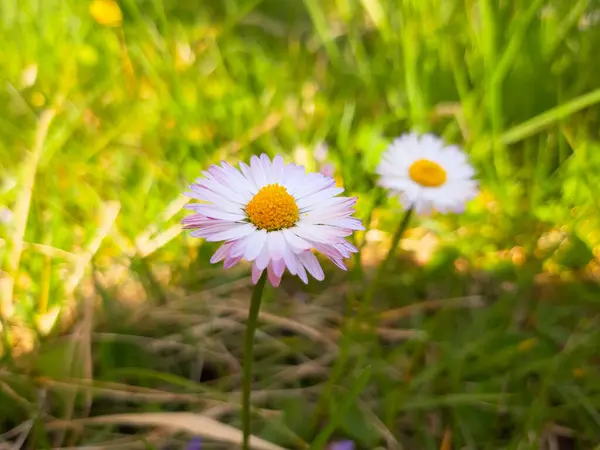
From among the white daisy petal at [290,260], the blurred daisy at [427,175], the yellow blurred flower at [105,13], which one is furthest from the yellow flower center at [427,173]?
the yellow blurred flower at [105,13]

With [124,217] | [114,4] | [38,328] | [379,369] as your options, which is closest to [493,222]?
[379,369]

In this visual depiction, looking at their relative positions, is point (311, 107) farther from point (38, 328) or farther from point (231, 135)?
point (38, 328)

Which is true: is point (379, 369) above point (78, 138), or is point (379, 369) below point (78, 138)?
below

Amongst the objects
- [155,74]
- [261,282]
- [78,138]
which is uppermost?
[155,74]

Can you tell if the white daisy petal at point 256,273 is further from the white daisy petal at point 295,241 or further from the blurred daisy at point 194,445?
the blurred daisy at point 194,445

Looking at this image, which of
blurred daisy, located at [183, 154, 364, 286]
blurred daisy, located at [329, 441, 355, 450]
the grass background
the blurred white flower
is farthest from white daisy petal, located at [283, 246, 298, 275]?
the blurred white flower
